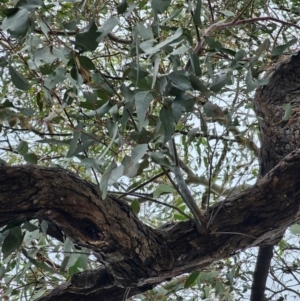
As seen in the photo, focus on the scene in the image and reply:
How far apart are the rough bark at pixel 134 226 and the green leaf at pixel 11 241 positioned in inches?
2.4

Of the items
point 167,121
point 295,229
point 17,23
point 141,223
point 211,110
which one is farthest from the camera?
point 295,229

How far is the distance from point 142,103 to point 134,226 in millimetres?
326

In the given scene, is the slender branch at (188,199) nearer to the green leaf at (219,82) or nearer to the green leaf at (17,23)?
the green leaf at (219,82)

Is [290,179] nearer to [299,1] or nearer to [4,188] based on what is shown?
[4,188]

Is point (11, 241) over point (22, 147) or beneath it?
beneath

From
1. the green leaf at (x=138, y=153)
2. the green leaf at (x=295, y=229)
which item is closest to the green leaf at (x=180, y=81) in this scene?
the green leaf at (x=138, y=153)

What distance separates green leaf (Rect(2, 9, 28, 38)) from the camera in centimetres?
66

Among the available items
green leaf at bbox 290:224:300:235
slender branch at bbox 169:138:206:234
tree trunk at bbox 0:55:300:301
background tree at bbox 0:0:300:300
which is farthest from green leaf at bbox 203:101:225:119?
green leaf at bbox 290:224:300:235

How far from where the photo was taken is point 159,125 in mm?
839

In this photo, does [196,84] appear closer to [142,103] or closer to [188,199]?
[142,103]

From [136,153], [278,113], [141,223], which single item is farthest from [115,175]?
[278,113]

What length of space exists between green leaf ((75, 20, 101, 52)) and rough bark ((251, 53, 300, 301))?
58 cm

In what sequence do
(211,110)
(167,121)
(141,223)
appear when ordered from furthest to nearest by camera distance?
(141,223)
(211,110)
(167,121)

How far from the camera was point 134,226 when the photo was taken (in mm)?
966
